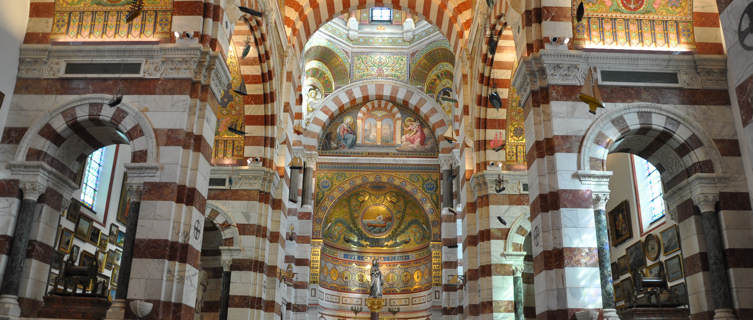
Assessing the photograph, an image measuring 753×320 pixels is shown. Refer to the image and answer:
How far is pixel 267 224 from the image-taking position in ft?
43.2

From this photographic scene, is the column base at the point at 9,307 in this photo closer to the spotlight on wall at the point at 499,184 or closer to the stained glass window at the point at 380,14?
the spotlight on wall at the point at 499,184

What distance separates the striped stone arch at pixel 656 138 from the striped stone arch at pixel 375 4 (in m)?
6.40

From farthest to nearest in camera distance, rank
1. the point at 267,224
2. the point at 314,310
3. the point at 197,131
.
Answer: the point at 314,310 → the point at 267,224 → the point at 197,131

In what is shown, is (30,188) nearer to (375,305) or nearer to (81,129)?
(81,129)

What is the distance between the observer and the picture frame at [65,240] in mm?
12508

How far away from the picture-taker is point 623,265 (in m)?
15.0

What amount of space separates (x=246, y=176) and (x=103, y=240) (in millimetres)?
4047

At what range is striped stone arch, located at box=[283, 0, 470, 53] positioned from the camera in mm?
14877

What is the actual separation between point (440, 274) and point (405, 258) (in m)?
2.69

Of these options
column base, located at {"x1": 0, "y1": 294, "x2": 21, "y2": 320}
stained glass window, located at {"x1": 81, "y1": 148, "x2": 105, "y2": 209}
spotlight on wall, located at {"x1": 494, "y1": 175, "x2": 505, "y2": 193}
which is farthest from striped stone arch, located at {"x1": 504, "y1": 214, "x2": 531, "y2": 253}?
stained glass window, located at {"x1": 81, "y1": 148, "x2": 105, "y2": 209}

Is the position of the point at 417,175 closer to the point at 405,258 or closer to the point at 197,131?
the point at 405,258

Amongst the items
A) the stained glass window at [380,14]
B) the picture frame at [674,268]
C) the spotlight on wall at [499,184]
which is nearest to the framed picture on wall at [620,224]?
the picture frame at [674,268]

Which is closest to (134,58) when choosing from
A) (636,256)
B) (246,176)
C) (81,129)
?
(81,129)

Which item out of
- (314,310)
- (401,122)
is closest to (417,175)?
(401,122)
